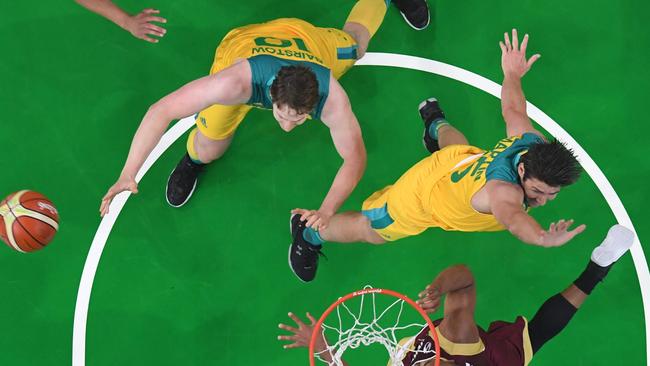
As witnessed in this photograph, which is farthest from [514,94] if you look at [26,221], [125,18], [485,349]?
[26,221]

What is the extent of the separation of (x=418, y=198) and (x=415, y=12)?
6.82ft

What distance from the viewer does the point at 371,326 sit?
5422 millimetres

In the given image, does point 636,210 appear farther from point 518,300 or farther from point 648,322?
point 518,300

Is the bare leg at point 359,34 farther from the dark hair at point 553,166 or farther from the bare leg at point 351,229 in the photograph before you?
Answer: the dark hair at point 553,166

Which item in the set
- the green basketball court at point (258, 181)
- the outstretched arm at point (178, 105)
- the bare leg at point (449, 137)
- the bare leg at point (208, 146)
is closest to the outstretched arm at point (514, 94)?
the bare leg at point (449, 137)

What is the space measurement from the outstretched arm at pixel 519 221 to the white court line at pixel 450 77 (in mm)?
2274

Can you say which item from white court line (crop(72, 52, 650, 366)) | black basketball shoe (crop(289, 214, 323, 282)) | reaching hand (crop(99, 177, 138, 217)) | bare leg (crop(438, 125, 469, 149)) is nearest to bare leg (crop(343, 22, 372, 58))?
white court line (crop(72, 52, 650, 366))

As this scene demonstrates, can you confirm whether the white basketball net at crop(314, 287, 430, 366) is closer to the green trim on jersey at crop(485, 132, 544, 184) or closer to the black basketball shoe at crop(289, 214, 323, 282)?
the black basketball shoe at crop(289, 214, 323, 282)

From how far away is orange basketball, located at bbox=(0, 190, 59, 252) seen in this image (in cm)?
493

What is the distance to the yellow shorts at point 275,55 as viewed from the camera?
186 inches

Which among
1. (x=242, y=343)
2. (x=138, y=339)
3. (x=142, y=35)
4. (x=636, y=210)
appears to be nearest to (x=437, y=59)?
(x=636, y=210)

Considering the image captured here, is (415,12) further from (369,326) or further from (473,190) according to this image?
(369,326)

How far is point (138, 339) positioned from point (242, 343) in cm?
85

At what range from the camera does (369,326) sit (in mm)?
5465
